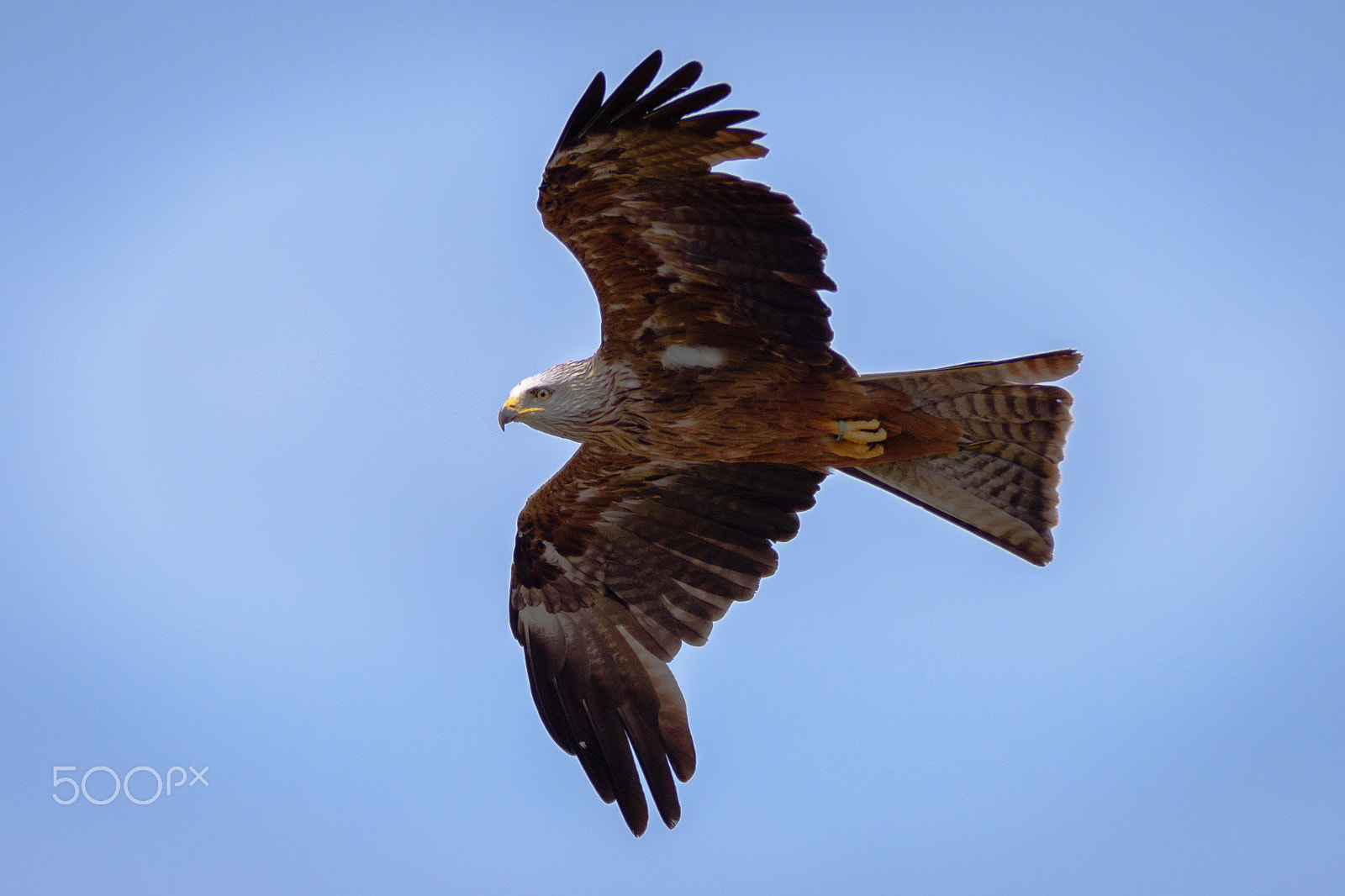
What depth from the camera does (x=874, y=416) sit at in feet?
26.8

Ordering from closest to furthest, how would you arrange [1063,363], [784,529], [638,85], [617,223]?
[638,85] → [617,223] → [1063,363] → [784,529]

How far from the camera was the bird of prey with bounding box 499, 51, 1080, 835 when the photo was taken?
23.6ft

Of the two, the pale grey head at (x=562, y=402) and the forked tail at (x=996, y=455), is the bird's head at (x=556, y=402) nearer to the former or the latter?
the pale grey head at (x=562, y=402)

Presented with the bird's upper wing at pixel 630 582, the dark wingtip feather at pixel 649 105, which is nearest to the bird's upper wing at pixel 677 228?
the dark wingtip feather at pixel 649 105

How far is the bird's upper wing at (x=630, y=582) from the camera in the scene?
895 centimetres

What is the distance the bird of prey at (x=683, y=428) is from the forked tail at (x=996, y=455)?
0.01 m

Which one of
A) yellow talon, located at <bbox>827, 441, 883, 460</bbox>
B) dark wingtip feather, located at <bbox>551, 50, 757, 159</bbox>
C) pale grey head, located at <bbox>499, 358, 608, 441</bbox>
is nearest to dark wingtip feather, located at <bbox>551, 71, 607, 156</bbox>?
dark wingtip feather, located at <bbox>551, 50, 757, 159</bbox>

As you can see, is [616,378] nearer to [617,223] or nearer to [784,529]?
[617,223]

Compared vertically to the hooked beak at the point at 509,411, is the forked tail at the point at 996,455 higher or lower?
lower

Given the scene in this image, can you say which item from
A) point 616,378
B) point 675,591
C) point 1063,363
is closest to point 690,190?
point 616,378

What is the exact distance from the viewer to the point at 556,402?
26.2 feet

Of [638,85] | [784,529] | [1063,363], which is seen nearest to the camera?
[638,85]

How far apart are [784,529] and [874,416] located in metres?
1.28

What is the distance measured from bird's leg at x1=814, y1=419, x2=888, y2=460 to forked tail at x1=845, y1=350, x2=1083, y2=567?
11.4 inches
